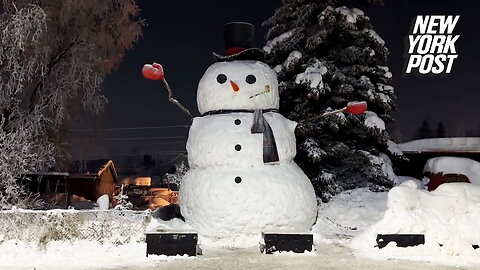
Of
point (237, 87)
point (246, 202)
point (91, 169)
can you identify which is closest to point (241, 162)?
point (246, 202)

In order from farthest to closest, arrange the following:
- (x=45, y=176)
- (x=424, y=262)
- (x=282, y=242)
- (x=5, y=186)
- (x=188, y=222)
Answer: (x=45, y=176), (x=5, y=186), (x=188, y=222), (x=282, y=242), (x=424, y=262)

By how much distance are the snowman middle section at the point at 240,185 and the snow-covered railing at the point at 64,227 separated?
1204 millimetres

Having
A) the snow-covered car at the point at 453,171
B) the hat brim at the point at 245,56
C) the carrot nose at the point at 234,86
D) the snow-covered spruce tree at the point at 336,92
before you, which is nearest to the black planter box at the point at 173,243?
the carrot nose at the point at 234,86

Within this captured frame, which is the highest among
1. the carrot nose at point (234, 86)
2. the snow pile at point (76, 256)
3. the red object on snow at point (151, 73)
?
the red object on snow at point (151, 73)

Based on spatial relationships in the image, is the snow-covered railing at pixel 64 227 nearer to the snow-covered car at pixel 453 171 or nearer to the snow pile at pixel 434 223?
the snow pile at pixel 434 223

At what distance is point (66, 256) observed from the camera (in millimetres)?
8547

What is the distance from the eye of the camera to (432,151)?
20.0 meters

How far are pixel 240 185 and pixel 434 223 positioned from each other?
3.52 m

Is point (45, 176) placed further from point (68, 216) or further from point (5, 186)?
point (68, 216)

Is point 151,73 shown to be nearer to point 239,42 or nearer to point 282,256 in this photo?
point 239,42

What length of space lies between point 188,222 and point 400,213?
400 cm

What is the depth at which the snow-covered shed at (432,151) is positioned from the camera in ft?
64.1

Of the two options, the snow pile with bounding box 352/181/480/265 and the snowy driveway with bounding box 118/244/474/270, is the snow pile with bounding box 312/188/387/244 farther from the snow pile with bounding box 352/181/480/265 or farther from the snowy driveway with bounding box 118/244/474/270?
the snowy driveway with bounding box 118/244/474/270

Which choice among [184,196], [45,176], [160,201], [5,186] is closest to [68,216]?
[184,196]
